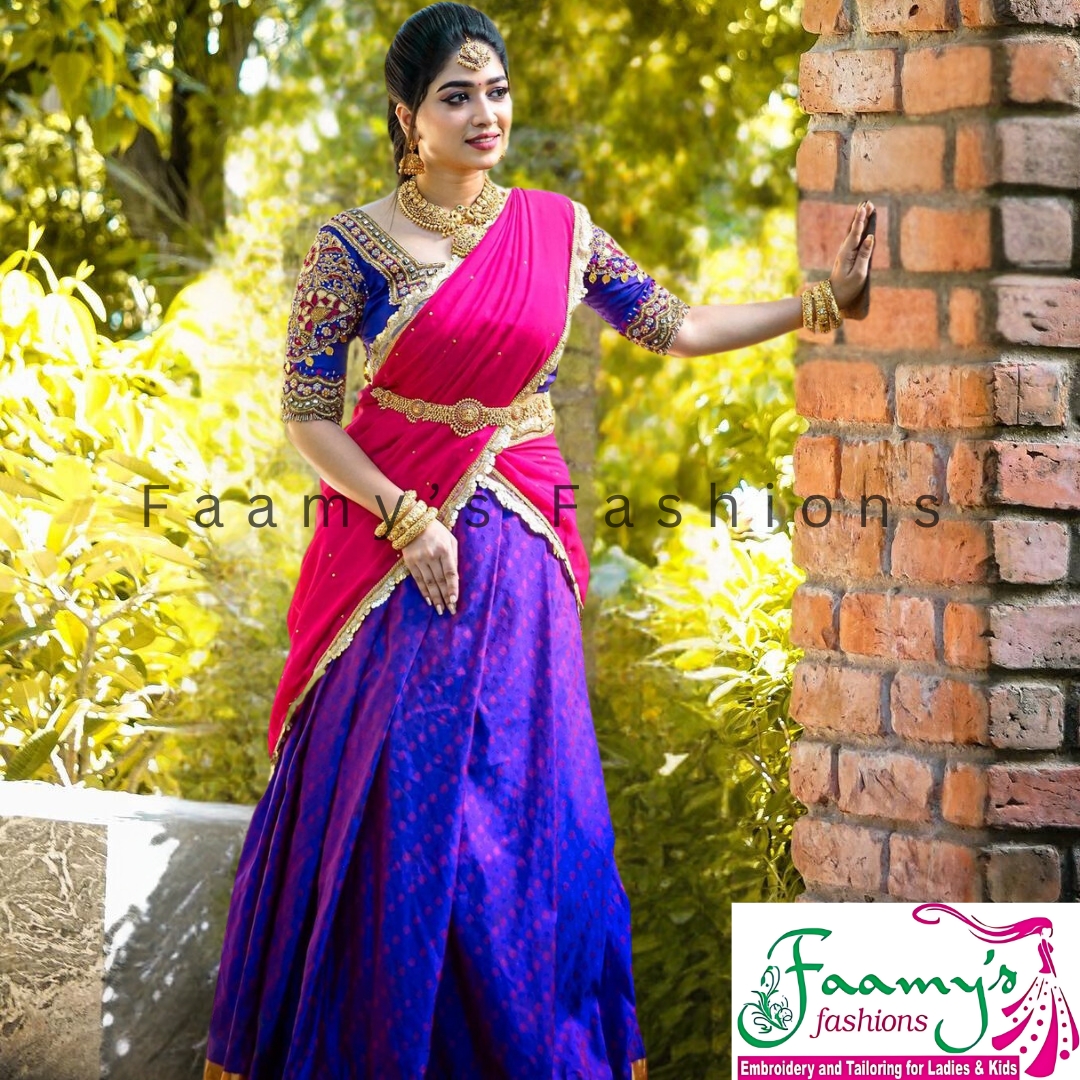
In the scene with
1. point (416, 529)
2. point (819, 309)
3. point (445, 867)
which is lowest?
point (445, 867)

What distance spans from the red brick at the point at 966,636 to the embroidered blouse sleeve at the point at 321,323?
2.92ft

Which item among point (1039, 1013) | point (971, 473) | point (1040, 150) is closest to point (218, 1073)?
point (1039, 1013)

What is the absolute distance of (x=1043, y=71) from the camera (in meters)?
2.02

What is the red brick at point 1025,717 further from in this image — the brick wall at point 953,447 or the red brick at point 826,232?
the red brick at point 826,232

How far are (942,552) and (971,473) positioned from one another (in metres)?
0.11

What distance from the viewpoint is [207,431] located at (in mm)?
3598

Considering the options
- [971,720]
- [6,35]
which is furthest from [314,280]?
[6,35]

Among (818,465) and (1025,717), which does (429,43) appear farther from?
(1025,717)

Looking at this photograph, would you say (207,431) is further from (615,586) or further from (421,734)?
(421,734)

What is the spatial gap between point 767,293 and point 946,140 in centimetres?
130

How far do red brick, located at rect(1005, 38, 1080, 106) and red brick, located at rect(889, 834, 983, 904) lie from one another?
0.97m

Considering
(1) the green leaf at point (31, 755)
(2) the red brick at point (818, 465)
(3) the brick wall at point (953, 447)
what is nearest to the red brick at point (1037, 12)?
(3) the brick wall at point (953, 447)

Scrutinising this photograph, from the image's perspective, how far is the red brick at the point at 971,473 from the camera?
2061 mm

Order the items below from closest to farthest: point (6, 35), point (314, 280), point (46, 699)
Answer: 1. point (314, 280)
2. point (46, 699)
3. point (6, 35)
